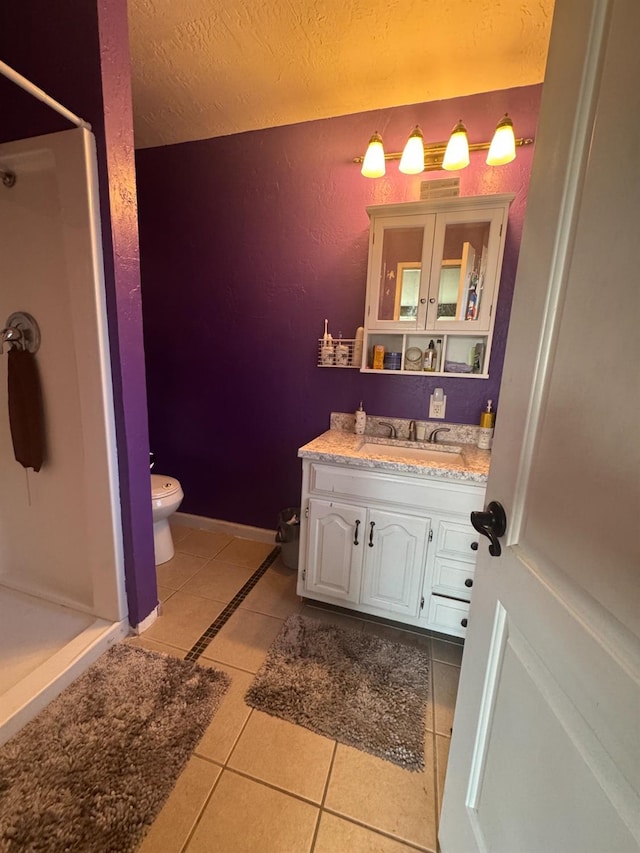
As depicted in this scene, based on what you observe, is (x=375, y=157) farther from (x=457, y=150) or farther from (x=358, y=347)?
(x=358, y=347)

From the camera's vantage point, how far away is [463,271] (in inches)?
65.6

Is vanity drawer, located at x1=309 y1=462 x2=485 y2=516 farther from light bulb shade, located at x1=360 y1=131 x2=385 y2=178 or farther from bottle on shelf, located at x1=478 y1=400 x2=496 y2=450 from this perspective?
light bulb shade, located at x1=360 y1=131 x2=385 y2=178

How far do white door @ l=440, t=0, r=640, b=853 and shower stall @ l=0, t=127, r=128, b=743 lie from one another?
1394 millimetres

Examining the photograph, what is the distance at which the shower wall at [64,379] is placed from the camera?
1.25m

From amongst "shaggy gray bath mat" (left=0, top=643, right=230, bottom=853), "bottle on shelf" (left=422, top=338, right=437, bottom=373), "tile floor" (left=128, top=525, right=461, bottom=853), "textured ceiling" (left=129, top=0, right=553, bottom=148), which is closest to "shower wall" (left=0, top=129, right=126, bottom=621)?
"shaggy gray bath mat" (left=0, top=643, right=230, bottom=853)

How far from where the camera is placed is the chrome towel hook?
1.45 meters

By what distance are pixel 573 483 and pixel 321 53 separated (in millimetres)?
1960

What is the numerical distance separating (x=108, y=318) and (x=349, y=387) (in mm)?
1234

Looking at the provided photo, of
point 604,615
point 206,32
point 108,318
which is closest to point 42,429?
point 108,318

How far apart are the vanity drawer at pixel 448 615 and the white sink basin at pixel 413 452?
633 millimetres

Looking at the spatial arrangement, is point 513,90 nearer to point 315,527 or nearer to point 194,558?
point 315,527

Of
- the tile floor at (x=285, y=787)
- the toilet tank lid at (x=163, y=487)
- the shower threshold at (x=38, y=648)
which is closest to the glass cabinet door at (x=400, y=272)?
the toilet tank lid at (x=163, y=487)

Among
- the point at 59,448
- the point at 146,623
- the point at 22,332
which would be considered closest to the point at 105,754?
the point at 146,623

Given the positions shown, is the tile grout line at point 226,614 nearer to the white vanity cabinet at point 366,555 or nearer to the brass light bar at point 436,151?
the white vanity cabinet at point 366,555
